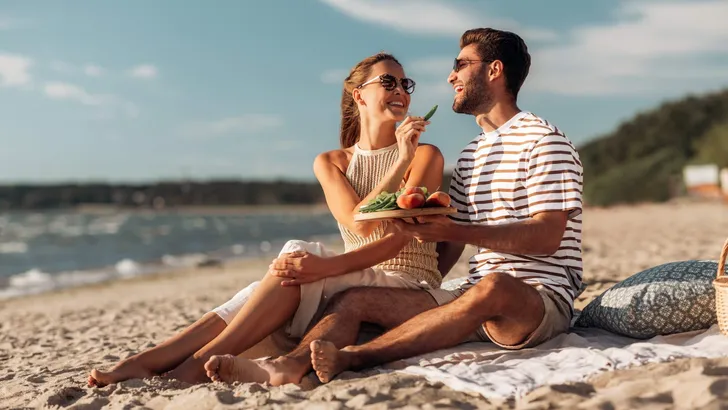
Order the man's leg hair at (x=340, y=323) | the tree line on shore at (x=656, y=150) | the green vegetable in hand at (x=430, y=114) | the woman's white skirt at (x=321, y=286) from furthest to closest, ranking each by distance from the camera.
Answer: the tree line on shore at (x=656, y=150)
the green vegetable in hand at (x=430, y=114)
the woman's white skirt at (x=321, y=286)
the man's leg hair at (x=340, y=323)

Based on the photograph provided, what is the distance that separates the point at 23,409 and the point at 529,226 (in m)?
2.80

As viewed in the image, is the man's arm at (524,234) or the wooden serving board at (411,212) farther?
the man's arm at (524,234)

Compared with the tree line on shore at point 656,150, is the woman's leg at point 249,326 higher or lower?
lower

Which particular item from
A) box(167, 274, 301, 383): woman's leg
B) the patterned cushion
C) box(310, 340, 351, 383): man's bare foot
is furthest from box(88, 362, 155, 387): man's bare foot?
the patterned cushion

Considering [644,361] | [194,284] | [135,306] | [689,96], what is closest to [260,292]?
[644,361]

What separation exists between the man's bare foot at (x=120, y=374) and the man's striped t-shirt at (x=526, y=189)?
1838 millimetres

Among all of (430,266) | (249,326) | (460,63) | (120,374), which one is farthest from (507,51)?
(120,374)

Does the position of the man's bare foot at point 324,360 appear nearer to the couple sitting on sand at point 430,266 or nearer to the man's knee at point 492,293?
the couple sitting on sand at point 430,266

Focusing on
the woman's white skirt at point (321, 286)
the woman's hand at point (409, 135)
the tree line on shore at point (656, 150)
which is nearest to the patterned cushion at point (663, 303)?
the woman's white skirt at point (321, 286)

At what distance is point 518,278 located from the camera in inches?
152

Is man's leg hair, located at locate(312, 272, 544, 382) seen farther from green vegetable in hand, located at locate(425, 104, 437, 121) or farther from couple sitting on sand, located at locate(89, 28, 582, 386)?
green vegetable in hand, located at locate(425, 104, 437, 121)

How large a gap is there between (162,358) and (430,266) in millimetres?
1557

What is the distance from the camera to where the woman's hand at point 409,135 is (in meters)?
4.09

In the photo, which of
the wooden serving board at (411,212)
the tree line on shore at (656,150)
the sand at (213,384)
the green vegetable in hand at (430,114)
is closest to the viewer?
the sand at (213,384)
